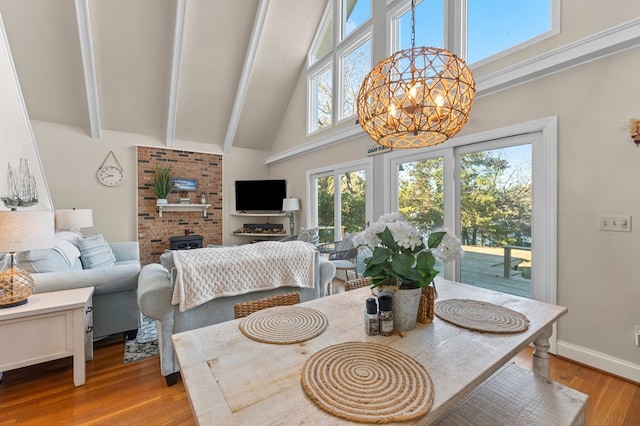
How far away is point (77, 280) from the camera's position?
2.24m

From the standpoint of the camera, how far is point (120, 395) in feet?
6.13

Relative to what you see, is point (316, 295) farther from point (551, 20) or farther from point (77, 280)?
point (551, 20)

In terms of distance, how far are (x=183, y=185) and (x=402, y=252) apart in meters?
5.66

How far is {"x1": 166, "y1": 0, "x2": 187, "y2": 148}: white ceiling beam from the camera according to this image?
396 cm

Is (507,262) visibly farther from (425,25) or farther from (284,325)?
(425,25)

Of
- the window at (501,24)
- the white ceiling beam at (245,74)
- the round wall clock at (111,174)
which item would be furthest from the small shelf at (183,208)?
the window at (501,24)

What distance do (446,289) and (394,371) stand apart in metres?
1.02

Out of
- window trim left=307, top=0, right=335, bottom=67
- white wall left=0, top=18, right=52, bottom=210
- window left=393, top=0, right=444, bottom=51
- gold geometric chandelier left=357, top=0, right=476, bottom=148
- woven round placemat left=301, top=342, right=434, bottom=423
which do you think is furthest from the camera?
window trim left=307, top=0, right=335, bottom=67

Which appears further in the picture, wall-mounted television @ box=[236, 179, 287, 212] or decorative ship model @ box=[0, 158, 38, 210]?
wall-mounted television @ box=[236, 179, 287, 212]

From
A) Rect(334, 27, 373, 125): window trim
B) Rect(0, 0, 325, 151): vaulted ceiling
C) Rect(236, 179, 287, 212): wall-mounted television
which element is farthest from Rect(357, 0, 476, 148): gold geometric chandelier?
Rect(236, 179, 287, 212): wall-mounted television

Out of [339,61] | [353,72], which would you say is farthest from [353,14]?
[353,72]

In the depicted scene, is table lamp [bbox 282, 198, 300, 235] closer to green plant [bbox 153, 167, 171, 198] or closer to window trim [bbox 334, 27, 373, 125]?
window trim [bbox 334, 27, 373, 125]

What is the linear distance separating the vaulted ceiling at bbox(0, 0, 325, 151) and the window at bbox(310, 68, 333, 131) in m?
0.60

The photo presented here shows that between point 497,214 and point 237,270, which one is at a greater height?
point 497,214
